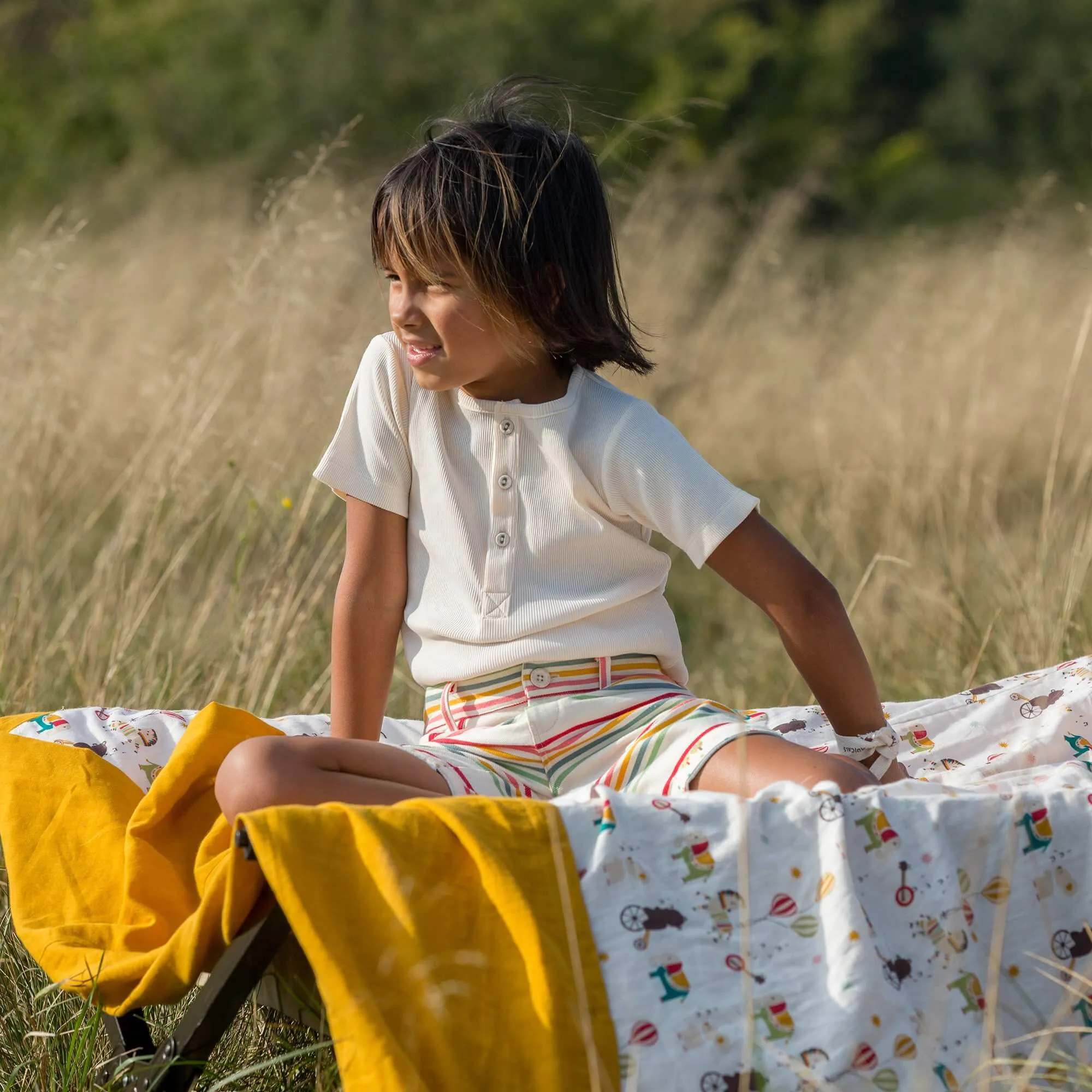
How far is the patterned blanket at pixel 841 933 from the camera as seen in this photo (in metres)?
1.37

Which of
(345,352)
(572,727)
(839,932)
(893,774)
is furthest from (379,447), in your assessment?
(345,352)

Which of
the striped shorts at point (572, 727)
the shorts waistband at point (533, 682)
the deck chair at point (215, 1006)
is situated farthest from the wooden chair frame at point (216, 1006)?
the shorts waistband at point (533, 682)

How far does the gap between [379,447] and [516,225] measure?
1.25 feet

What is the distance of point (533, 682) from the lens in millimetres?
1910

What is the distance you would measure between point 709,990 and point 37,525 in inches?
79.2

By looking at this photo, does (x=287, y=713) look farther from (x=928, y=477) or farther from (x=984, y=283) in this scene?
(x=984, y=283)

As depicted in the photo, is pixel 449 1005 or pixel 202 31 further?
pixel 202 31

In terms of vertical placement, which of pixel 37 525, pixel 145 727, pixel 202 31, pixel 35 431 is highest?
pixel 202 31

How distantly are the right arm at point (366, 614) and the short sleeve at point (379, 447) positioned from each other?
0.03 metres

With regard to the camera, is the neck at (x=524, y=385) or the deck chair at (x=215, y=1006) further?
the neck at (x=524, y=385)

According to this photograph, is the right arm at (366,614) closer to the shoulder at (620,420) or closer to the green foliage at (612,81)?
the shoulder at (620,420)

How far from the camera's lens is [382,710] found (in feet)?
6.86

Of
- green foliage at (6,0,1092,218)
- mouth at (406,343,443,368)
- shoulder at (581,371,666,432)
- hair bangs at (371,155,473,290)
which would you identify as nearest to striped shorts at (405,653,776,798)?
shoulder at (581,371,666,432)

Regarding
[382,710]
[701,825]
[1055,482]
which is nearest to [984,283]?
[1055,482]
